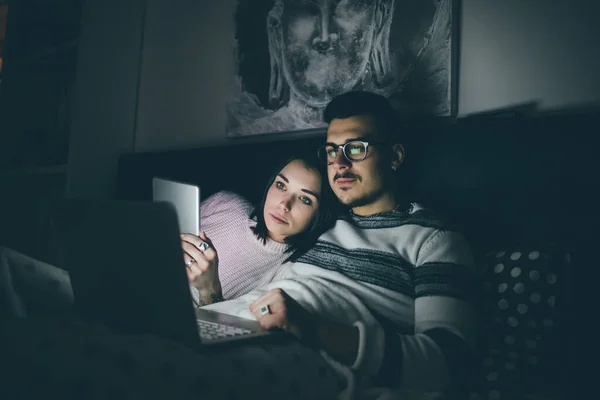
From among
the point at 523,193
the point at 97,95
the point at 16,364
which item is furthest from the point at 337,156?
the point at 97,95

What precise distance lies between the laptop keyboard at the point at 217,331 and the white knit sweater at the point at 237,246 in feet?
1.60

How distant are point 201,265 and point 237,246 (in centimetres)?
14

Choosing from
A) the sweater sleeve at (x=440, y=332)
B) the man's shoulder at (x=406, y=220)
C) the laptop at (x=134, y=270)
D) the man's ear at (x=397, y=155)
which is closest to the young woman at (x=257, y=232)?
the man's shoulder at (x=406, y=220)

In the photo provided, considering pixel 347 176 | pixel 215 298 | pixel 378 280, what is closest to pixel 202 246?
pixel 215 298

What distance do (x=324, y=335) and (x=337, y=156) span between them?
60 centimetres

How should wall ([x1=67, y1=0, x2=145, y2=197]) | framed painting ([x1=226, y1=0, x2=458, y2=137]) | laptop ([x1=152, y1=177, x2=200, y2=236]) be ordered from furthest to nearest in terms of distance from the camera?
wall ([x1=67, y1=0, x2=145, y2=197])
laptop ([x1=152, y1=177, x2=200, y2=236])
framed painting ([x1=226, y1=0, x2=458, y2=137])

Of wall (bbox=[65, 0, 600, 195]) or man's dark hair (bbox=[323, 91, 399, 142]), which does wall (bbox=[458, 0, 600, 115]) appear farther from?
man's dark hair (bbox=[323, 91, 399, 142])

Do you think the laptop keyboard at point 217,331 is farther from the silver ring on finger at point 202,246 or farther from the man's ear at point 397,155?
the man's ear at point 397,155

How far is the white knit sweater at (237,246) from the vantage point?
5.73 feet

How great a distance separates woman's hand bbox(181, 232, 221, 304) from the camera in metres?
1.77

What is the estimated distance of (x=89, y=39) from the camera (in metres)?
2.45

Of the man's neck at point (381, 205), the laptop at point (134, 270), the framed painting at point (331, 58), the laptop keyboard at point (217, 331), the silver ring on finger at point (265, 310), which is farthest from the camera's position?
the framed painting at point (331, 58)

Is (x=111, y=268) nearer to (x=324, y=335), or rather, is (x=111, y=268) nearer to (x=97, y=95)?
(x=324, y=335)

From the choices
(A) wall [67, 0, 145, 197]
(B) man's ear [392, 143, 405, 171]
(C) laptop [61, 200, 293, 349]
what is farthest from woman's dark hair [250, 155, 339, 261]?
(A) wall [67, 0, 145, 197]
